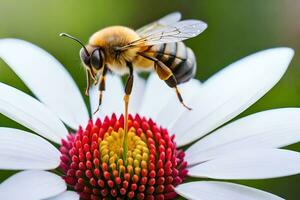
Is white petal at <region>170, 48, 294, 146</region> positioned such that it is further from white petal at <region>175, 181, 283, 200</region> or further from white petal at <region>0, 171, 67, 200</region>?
white petal at <region>0, 171, 67, 200</region>

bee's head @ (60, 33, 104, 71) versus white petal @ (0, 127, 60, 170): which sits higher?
bee's head @ (60, 33, 104, 71)

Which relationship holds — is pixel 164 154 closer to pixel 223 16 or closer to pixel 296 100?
pixel 296 100

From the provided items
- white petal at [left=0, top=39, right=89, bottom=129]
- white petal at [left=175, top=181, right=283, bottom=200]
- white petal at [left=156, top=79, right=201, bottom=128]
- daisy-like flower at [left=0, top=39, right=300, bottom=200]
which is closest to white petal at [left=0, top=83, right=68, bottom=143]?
daisy-like flower at [left=0, top=39, right=300, bottom=200]

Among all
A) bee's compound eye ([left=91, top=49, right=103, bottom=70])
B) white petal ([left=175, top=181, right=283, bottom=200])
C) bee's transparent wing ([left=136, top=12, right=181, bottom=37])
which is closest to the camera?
white petal ([left=175, top=181, right=283, bottom=200])

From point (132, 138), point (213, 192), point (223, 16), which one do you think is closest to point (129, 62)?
point (132, 138)

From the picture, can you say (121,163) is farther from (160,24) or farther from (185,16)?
(185,16)

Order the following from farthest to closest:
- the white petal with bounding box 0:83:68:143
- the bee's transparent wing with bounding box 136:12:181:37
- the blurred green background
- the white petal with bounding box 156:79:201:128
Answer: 1. the blurred green background
2. the white petal with bounding box 156:79:201:128
3. the bee's transparent wing with bounding box 136:12:181:37
4. the white petal with bounding box 0:83:68:143
